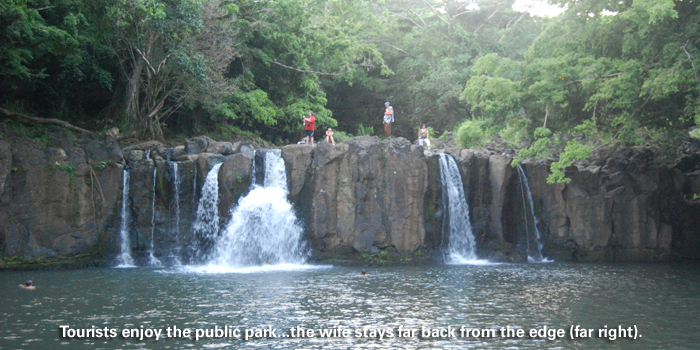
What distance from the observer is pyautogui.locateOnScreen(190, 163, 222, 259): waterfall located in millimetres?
19047

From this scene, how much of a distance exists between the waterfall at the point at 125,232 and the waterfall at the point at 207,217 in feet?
6.62

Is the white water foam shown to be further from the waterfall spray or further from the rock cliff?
the waterfall spray

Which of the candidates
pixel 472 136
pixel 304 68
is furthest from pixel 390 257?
pixel 304 68

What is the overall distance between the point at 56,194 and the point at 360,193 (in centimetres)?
982

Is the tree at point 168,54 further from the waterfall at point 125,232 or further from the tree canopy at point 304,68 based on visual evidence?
the waterfall at point 125,232

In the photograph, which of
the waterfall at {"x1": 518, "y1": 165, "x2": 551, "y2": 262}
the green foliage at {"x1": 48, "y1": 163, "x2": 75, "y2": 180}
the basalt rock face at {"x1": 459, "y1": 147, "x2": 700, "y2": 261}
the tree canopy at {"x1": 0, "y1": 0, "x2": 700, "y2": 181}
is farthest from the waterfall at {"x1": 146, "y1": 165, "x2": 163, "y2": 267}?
the waterfall at {"x1": 518, "y1": 165, "x2": 551, "y2": 262}

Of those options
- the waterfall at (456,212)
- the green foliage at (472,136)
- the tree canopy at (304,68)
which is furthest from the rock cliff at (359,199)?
the green foliage at (472,136)

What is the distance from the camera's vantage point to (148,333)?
29.6 ft

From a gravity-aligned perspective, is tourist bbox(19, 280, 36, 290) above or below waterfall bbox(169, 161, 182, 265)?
below

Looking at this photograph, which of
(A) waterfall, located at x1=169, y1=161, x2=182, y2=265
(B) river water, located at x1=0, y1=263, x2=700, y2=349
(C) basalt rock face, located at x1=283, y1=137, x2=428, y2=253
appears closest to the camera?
(B) river water, located at x1=0, y1=263, x2=700, y2=349

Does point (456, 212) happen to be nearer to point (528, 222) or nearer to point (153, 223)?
point (528, 222)

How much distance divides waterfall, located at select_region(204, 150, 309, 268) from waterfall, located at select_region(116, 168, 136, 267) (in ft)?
8.73

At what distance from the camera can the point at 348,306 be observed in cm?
1130

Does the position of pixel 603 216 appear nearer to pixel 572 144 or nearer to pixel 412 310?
pixel 572 144
